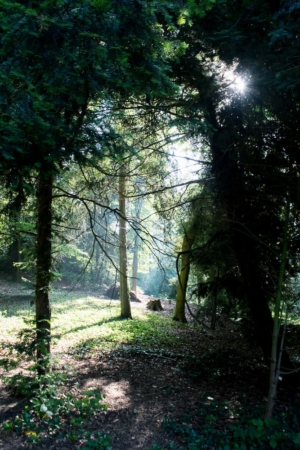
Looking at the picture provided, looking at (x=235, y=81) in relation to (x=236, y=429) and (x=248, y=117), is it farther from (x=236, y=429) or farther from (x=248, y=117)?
(x=236, y=429)

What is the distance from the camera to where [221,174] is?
18.4ft

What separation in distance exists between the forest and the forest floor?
0.03 meters

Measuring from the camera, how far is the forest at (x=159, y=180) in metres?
2.94

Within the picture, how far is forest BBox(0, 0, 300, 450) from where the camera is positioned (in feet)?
9.65

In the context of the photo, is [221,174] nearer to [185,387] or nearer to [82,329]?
[185,387]

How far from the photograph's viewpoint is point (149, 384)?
5918mm

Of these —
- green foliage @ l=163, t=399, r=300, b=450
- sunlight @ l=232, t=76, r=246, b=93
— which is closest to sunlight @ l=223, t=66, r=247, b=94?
sunlight @ l=232, t=76, r=246, b=93

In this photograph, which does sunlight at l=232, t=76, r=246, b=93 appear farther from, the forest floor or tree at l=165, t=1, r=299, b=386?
the forest floor

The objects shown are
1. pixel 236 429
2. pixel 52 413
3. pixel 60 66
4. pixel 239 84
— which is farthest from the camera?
pixel 239 84

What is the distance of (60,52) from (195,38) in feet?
8.76

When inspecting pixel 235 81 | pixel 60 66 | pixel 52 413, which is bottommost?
pixel 52 413

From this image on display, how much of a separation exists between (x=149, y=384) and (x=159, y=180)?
4.16 m

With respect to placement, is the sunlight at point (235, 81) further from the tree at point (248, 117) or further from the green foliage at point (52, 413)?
the green foliage at point (52, 413)

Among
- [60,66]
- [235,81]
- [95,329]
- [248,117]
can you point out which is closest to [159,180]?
[248,117]
